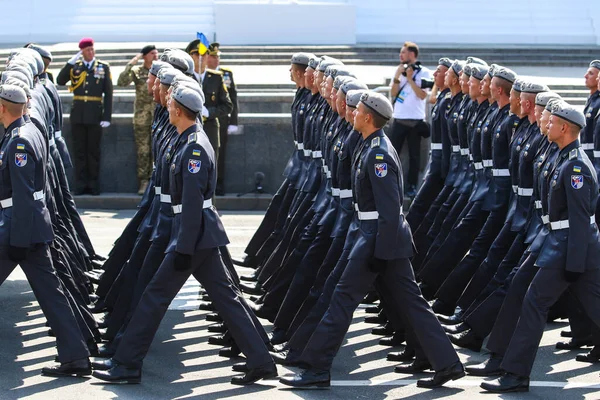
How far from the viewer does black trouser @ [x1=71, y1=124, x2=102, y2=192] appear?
52.7 ft

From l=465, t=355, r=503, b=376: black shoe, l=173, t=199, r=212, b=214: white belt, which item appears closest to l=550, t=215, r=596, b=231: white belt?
l=465, t=355, r=503, b=376: black shoe

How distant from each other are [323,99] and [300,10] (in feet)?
52.9

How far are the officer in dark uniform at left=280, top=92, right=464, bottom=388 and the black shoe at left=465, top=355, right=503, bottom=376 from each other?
0.40 m

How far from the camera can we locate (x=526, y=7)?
29.6 m

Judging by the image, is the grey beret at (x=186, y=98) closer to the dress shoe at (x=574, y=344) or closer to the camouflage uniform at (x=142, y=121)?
the dress shoe at (x=574, y=344)

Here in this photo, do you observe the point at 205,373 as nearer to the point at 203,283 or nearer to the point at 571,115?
the point at 203,283

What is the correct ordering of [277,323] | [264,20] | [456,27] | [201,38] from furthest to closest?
[456,27], [264,20], [201,38], [277,323]

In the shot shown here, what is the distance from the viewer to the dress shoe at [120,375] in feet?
28.1

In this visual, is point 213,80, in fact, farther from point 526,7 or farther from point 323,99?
point 526,7

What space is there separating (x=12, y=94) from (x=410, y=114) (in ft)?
25.2

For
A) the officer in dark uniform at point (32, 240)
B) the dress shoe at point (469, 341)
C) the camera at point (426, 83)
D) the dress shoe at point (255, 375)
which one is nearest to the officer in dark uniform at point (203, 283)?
the dress shoe at point (255, 375)

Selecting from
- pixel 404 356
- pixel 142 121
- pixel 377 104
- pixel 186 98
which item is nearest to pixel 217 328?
pixel 404 356

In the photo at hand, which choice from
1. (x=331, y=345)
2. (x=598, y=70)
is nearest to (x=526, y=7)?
(x=598, y=70)

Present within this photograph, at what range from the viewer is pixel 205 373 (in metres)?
8.91
